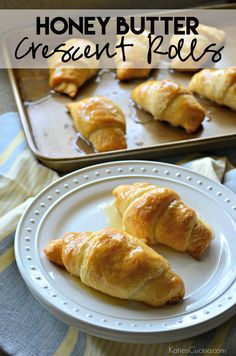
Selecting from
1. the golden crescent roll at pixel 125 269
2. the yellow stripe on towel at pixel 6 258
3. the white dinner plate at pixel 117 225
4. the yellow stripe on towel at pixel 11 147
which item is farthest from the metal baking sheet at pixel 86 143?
the golden crescent roll at pixel 125 269

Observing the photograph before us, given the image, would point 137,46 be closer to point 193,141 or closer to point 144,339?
point 193,141

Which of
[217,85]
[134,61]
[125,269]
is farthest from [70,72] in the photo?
[125,269]

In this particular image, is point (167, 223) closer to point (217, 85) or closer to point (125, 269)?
point (125, 269)

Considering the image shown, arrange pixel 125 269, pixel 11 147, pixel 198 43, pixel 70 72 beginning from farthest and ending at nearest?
pixel 198 43 < pixel 70 72 < pixel 11 147 < pixel 125 269

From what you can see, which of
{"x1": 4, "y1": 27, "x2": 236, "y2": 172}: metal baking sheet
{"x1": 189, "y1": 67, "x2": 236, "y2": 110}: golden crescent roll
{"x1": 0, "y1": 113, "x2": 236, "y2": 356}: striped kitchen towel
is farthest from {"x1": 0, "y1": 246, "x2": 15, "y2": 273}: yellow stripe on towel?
{"x1": 189, "y1": 67, "x2": 236, "y2": 110}: golden crescent roll

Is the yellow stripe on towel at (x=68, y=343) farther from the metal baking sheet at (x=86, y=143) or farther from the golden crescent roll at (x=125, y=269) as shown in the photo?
the metal baking sheet at (x=86, y=143)

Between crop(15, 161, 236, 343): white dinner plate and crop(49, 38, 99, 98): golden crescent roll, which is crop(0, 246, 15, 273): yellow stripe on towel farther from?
crop(49, 38, 99, 98): golden crescent roll
